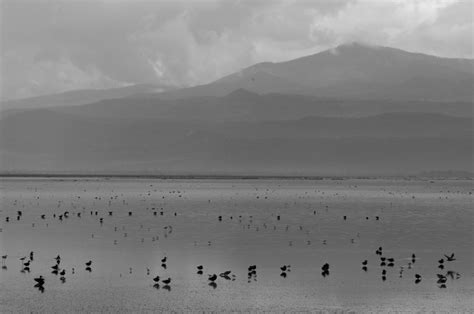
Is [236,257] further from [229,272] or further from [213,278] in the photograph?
[213,278]

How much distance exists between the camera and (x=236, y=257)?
5631 centimetres

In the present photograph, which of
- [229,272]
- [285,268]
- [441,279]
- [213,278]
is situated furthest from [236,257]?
[441,279]

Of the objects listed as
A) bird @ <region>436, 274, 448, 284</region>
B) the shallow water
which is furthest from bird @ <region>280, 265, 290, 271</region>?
bird @ <region>436, 274, 448, 284</region>

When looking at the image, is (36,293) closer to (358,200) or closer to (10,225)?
(10,225)

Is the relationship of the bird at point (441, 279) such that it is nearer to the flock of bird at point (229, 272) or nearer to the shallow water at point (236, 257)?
the flock of bird at point (229, 272)

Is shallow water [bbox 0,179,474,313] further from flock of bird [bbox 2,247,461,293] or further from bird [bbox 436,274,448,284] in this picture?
bird [bbox 436,274,448,284]

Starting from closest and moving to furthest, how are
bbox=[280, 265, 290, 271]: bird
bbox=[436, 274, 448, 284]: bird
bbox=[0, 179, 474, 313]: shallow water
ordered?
bbox=[0, 179, 474, 313]: shallow water < bbox=[436, 274, 448, 284]: bird < bbox=[280, 265, 290, 271]: bird

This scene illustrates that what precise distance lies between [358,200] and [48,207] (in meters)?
46.3

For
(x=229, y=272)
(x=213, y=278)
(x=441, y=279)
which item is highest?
(x=229, y=272)

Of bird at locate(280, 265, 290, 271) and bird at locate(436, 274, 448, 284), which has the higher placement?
bird at locate(280, 265, 290, 271)

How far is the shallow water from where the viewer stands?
137ft

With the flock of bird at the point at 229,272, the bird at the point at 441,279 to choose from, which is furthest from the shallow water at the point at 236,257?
the bird at the point at 441,279

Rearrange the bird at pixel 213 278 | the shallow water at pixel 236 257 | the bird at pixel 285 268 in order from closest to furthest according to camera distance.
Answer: the shallow water at pixel 236 257 → the bird at pixel 213 278 → the bird at pixel 285 268

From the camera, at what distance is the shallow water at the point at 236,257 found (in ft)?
137
